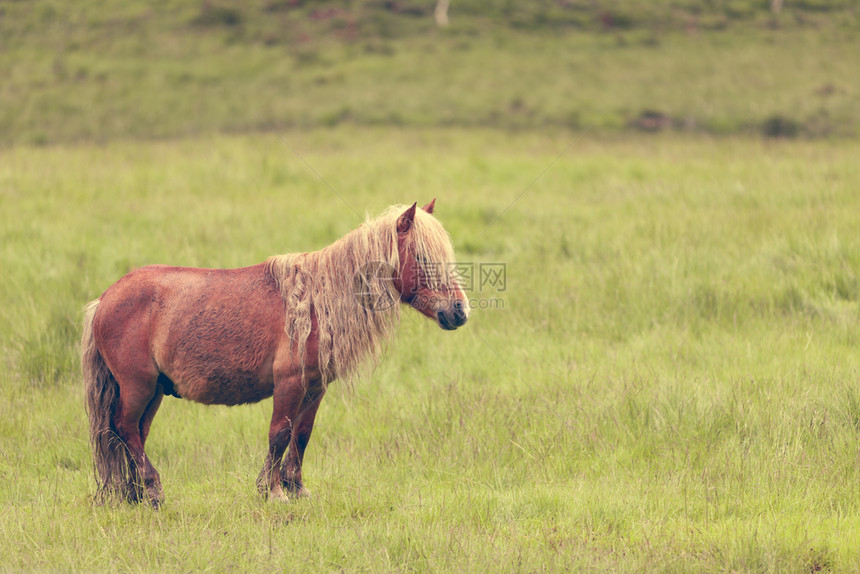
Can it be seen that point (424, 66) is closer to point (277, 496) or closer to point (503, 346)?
point (503, 346)

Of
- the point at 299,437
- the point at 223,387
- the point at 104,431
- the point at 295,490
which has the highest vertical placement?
the point at 223,387

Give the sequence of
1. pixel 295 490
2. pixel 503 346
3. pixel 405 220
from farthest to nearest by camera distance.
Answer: pixel 503 346, pixel 295 490, pixel 405 220

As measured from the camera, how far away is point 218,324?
4.25 m

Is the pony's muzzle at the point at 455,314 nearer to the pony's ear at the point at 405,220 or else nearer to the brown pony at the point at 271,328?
the brown pony at the point at 271,328

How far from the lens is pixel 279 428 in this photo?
4.23 meters

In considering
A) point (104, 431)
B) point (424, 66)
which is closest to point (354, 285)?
point (104, 431)

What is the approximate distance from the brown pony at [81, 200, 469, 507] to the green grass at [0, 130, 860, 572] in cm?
37

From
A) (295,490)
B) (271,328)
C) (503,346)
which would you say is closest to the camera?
(271,328)

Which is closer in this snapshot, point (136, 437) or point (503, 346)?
point (136, 437)

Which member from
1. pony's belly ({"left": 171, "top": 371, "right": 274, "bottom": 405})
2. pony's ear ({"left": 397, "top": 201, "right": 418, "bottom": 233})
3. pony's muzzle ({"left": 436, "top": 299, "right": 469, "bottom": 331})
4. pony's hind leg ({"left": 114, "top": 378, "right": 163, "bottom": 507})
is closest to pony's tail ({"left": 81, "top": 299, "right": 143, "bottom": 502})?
pony's hind leg ({"left": 114, "top": 378, "right": 163, "bottom": 507})

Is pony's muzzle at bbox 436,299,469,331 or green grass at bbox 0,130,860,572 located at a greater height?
pony's muzzle at bbox 436,299,469,331

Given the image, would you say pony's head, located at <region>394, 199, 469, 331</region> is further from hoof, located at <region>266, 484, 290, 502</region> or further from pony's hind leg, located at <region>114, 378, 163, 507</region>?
pony's hind leg, located at <region>114, 378, 163, 507</region>

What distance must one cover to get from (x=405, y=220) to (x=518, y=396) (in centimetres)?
250

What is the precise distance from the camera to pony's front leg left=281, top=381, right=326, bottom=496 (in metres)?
4.34
